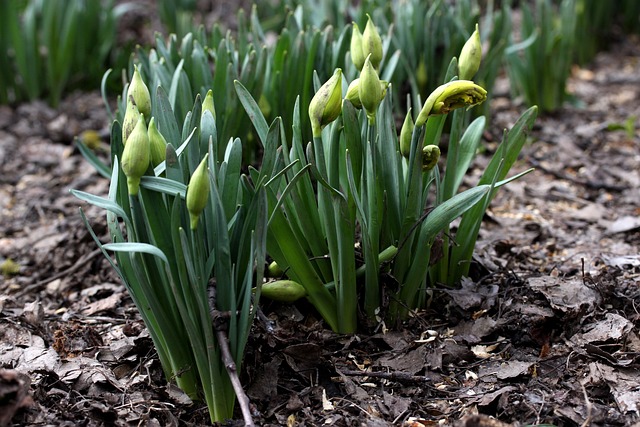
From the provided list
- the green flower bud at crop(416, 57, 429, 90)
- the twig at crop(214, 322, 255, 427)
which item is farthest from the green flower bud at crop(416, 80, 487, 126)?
the green flower bud at crop(416, 57, 429, 90)

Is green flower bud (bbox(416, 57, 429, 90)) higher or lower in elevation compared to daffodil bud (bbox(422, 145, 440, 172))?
lower

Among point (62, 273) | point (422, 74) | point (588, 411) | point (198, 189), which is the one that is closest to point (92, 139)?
point (62, 273)

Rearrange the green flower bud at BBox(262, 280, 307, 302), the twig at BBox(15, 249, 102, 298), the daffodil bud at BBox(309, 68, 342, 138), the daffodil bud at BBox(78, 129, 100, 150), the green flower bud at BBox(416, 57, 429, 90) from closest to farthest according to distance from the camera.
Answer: the daffodil bud at BBox(309, 68, 342, 138), the green flower bud at BBox(262, 280, 307, 302), the twig at BBox(15, 249, 102, 298), the green flower bud at BBox(416, 57, 429, 90), the daffodil bud at BBox(78, 129, 100, 150)

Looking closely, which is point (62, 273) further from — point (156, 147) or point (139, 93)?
point (156, 147)

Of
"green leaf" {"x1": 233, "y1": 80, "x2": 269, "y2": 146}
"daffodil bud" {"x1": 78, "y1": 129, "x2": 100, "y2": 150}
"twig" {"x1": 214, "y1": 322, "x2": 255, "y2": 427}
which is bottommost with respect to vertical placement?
"daffodil bud" {"x1": 78, "y1": 129, "x2": 100, "y2": 150}

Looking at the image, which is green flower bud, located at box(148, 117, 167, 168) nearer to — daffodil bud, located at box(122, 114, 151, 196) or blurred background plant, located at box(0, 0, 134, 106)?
daffodil bud, located at box(122, 114, 151, 196)

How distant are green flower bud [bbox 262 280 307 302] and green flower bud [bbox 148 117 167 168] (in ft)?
1.54

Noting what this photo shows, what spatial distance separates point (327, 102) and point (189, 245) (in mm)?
453

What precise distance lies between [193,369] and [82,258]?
1154 mm

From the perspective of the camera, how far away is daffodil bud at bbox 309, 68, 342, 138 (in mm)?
1741

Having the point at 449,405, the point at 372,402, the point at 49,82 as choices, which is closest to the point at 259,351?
the point at 372,402

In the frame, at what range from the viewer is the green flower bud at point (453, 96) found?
1678 millimetres

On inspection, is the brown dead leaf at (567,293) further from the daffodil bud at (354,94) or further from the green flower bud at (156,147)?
the green flower bud at (156,147)

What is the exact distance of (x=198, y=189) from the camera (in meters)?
1.51
